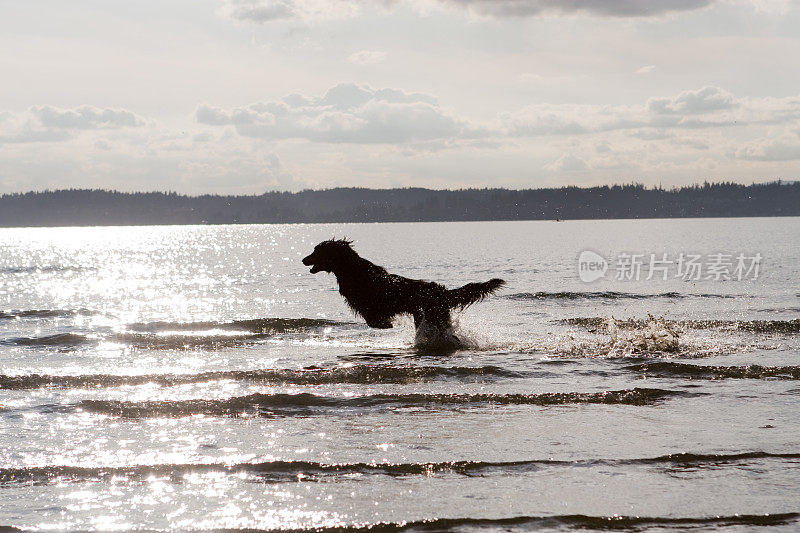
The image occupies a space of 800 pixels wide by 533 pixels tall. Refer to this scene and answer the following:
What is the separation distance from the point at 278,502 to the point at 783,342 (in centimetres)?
1262

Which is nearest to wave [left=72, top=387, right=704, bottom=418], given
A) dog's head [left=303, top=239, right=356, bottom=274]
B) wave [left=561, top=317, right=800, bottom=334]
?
dog's head [left=303, top=239, right=356, bottom=274]

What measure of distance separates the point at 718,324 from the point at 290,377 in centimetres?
1192

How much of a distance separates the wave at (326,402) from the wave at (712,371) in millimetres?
1492

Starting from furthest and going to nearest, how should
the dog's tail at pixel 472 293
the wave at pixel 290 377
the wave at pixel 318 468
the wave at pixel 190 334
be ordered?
the wave at pixel 190 334
the dog's tail at pixel 472 293
the wave at pixel 290 377
the wave at pixel 318 468

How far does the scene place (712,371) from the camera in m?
11.5

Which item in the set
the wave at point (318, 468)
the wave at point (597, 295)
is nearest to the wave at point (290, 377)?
the wave at point (318, 468)

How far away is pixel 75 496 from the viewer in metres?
6.11

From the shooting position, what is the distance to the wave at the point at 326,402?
9.16m

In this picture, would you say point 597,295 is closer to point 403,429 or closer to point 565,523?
point 403,429

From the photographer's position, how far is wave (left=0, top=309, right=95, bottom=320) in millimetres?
23797

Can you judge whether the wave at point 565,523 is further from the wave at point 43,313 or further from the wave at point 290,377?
the wave at point 43,313

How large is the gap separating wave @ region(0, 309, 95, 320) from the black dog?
12725 millimetres

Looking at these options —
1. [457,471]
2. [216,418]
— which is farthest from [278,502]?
[216,418]

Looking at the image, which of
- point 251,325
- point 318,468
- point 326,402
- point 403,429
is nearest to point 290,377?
point 326,402
